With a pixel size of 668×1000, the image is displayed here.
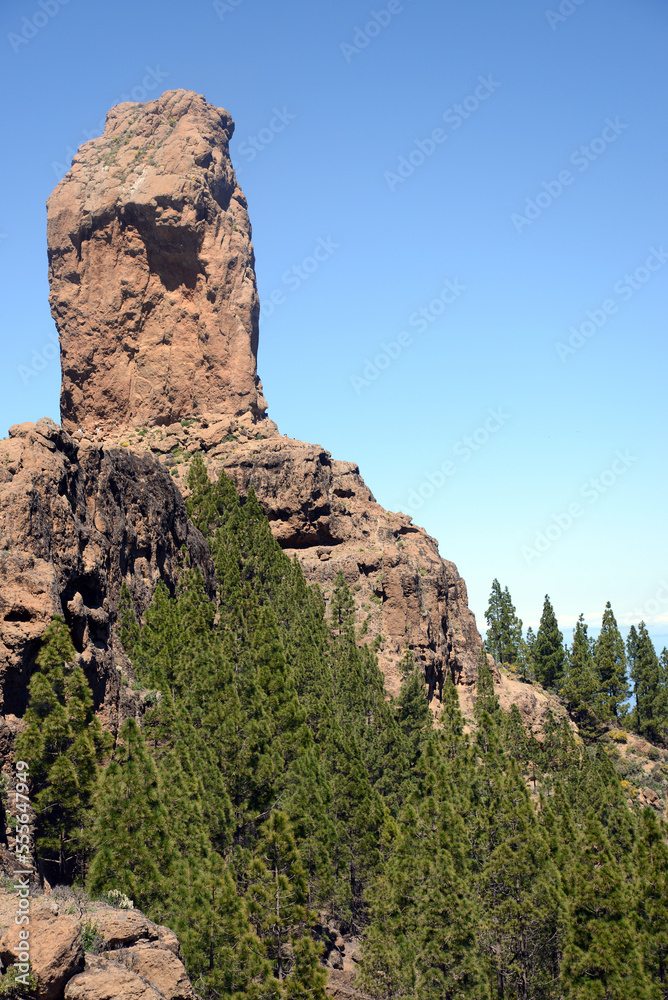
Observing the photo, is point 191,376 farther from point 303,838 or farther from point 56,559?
point 303,838

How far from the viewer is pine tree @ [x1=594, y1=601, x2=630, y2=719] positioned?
9275 centimetres

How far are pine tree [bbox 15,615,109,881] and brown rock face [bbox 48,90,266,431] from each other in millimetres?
57530

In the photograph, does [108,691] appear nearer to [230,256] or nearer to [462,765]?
[462,765]

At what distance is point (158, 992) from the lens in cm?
1450

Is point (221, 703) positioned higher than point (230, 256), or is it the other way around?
point (230, 256)

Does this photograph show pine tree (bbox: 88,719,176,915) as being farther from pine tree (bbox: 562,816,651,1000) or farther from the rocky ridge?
pine tree (bbox: 562,816,651,1000)

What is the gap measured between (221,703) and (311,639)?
16.9 metres

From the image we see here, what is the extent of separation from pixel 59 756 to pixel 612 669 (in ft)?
276

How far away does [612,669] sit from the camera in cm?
9381

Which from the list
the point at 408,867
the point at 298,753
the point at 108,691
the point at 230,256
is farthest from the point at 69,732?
the point at 230,256

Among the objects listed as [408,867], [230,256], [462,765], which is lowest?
[408,867]

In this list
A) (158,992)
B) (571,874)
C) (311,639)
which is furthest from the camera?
(311,639)

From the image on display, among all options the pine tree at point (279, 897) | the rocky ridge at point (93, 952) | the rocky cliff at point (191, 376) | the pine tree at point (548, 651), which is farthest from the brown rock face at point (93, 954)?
the pine tree at point (548, 651)

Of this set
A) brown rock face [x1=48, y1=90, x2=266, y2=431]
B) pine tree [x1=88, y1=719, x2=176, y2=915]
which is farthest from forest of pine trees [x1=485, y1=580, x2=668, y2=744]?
pine tree [x1=88, y1=719, x2=176, y2=915]
